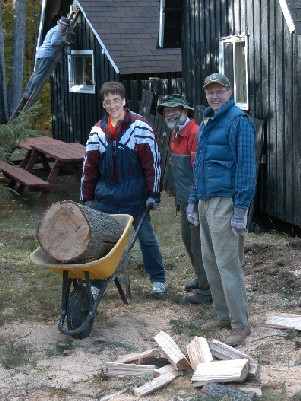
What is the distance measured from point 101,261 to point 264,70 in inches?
248

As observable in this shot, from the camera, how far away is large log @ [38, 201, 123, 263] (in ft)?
22.0

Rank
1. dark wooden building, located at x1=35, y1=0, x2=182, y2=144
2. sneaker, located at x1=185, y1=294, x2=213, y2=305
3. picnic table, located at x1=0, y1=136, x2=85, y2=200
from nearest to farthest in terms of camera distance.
A: sneaker, located at x1=185, y1=294, x2=213, y2=305
picnic table, located at x1=0, y1=136, x2=85, y2=200
dark wooden building, located at x1=35, y1=0, x2=182, y2=144

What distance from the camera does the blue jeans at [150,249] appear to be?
8.02 metres

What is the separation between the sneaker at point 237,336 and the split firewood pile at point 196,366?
0.61m

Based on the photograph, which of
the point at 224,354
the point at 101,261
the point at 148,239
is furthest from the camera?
the point at 148,239

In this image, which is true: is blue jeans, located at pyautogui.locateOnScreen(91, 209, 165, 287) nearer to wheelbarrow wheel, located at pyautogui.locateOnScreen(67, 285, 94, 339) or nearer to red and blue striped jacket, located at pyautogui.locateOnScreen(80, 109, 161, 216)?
red and blue striped jacket, located at pyautogui.locateOnScreen(80, 109, 161, 216)

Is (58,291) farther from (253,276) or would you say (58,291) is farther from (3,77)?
(3,77)

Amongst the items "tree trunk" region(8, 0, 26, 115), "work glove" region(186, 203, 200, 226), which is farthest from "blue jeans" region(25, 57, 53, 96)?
"work glove" region(186, 203, 200, 226)

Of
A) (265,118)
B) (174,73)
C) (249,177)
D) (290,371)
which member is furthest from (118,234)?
(174,73)

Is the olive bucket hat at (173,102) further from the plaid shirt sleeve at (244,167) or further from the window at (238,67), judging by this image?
the window at (238,67)

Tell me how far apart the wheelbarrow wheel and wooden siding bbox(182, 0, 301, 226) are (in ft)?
16.7

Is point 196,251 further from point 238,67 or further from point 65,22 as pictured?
point 65,22

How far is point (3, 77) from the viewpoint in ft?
64.3

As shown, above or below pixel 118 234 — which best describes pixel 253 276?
below
